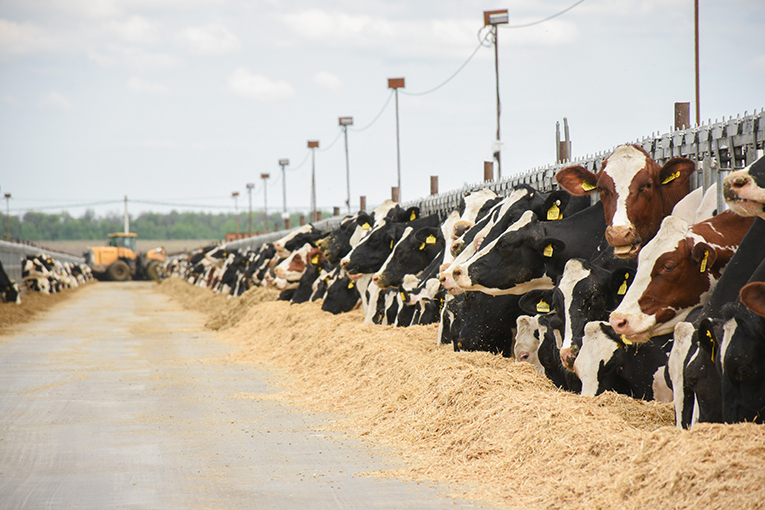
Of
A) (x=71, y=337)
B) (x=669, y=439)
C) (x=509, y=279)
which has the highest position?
(x=509, y=279)

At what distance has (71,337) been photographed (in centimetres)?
1577

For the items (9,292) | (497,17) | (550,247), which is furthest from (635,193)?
(9,292)

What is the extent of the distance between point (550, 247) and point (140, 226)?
17355 centimetres

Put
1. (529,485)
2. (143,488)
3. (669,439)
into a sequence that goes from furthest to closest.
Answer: (143,488) → (529,485) → (669,439)

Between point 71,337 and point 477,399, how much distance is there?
38.9 ft

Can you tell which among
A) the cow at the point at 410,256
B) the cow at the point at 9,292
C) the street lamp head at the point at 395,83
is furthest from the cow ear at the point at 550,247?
the cow at the point at 9,292

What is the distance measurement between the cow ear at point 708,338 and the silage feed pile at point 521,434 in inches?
17.6

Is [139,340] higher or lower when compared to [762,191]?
lower

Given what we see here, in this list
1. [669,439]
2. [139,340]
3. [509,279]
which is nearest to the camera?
[669,439]

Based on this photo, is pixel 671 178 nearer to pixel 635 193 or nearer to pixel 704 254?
pixel 635 193

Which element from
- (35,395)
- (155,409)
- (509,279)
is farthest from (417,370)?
(35,395)

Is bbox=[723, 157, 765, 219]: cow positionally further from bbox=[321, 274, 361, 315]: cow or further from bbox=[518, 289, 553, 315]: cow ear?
bbox=[321, 274, 361, 315]: cow

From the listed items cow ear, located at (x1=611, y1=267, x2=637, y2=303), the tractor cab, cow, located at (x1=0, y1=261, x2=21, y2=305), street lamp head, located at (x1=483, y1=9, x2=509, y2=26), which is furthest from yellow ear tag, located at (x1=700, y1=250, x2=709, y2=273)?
the tractor cab

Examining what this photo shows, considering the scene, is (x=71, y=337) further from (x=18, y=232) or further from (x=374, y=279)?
(x=18, y=232)
